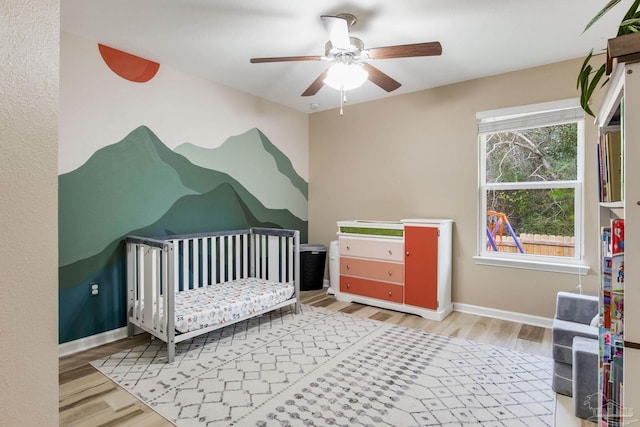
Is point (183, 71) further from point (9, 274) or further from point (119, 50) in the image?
point (9, 274)

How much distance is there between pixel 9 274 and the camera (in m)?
0.69

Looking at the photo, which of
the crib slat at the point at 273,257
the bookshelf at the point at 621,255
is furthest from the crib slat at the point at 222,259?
the bookshelf at the point at 621,255

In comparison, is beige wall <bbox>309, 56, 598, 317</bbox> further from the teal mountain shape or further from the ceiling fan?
the teal mountain shape

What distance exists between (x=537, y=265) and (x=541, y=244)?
240mm

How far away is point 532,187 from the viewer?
3.30 meters

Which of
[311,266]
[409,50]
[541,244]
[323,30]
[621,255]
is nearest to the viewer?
[621,255]

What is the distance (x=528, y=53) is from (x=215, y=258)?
3.48 meters

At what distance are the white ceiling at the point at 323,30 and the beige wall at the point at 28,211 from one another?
177cm

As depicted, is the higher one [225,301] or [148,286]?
[148,286]

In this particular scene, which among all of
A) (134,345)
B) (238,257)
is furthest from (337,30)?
(134,345)

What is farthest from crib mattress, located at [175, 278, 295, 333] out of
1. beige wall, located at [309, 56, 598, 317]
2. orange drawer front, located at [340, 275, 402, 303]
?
beige wall, located at [309, 56, 598, 317]

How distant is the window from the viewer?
10.1 ft

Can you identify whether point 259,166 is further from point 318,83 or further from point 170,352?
point 170,352

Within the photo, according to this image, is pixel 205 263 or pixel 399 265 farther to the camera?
pixel 399 265
